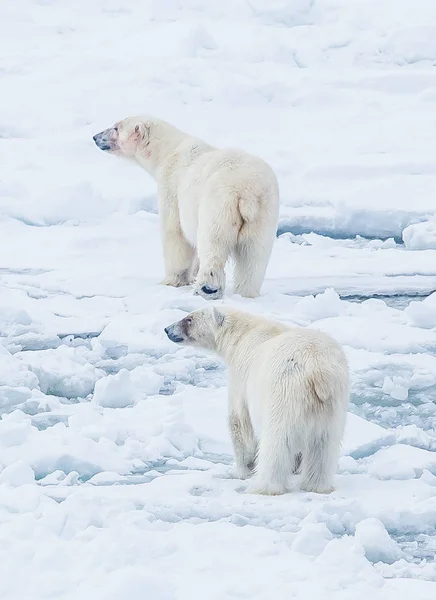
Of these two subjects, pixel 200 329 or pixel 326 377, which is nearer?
pixel 326 377

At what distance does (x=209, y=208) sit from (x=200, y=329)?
1879mm

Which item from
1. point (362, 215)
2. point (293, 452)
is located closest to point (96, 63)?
point (362, 215)

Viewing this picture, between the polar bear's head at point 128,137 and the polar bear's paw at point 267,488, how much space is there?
4.04 m

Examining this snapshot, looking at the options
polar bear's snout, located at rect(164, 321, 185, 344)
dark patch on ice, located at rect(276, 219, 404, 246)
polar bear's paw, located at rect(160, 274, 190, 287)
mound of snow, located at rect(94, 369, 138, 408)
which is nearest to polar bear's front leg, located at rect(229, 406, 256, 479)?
polar bear's snout, located at rect(164, 321, 185, 344)

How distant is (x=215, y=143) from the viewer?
37.2ft

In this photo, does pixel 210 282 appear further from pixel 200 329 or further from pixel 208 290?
pixel 200 329

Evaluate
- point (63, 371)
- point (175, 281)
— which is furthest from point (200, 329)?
point (175, 281)

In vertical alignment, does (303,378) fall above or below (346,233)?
above

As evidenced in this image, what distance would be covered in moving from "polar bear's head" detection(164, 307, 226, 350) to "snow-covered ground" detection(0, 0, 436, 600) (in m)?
0.32

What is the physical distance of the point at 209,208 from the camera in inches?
256

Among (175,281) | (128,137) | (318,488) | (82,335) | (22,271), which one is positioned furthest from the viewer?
(22,271)

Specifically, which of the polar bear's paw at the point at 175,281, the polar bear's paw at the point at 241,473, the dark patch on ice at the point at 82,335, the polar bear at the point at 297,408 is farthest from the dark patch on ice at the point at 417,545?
the polar bear's paw at the point at 175,281

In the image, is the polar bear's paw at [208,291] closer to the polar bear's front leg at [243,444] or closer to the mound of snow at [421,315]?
the mound of snow at [421,315]

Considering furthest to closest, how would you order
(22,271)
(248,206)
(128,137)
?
(22,271)
(128,137)
(248,206)
